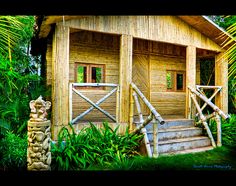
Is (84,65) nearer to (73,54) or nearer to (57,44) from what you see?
(73,54)

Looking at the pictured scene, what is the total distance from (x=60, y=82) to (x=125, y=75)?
2.04 m

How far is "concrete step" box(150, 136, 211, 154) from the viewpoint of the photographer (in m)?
6.45

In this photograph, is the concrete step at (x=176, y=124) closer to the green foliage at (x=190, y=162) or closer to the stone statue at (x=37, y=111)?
the green foliage at (x=190, y=162)

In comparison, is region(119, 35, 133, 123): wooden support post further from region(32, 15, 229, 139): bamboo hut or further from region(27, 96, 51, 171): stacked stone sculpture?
region(27, 96, 51, 171): stacked stone sculpture

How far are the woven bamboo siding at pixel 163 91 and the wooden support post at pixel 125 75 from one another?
3322 mm

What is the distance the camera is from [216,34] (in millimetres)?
9328

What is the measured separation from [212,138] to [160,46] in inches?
194

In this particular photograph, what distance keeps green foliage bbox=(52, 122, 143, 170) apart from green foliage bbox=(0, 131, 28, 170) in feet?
2.09

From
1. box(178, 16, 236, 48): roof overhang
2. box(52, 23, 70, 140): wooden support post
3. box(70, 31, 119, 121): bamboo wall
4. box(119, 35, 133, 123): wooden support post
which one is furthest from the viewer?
box(70, 31, 119, 121): bamboo wall

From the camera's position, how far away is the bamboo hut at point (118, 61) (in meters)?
6.43

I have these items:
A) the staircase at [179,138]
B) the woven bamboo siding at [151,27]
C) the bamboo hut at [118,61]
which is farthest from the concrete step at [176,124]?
the woven bamboo siding at [151,27]

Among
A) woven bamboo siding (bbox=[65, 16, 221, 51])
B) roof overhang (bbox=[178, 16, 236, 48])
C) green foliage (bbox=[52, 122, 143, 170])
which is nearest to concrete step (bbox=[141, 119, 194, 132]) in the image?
green foliage (bbox=[52, 122, 143, 170])

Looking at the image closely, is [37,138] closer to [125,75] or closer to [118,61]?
[125,75]

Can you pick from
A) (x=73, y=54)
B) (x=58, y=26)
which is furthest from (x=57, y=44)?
(x=73, y=54)
